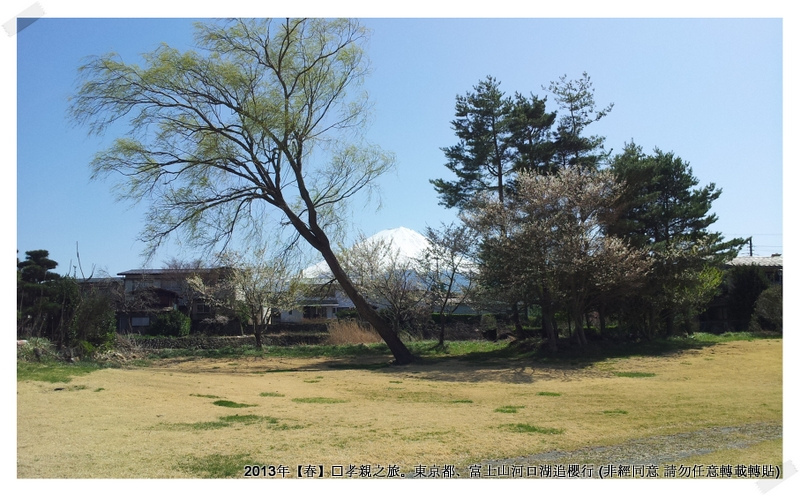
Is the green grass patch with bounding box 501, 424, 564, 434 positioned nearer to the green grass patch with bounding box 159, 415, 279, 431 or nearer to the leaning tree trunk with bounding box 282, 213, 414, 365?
the green grass patch with bounding box 159, 415, 279, 431

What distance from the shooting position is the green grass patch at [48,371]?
34.3ft

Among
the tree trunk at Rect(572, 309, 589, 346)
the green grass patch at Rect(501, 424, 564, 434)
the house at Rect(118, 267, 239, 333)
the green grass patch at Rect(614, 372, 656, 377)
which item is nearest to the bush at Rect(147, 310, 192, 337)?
the house at Rect(118, 267, 239, 333)

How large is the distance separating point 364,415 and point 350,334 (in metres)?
18.5

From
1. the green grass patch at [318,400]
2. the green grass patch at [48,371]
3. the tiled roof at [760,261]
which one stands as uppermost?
the tiled roof at [760,261]

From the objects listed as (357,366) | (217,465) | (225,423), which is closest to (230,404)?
(225,423)

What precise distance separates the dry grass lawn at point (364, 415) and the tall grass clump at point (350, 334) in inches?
452

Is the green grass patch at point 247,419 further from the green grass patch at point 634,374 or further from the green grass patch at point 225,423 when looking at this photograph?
the green grass patch at point 634,374

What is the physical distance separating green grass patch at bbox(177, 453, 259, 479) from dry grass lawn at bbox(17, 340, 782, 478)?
1.1 inches

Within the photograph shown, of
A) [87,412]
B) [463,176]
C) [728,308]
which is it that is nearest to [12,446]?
[87,412]

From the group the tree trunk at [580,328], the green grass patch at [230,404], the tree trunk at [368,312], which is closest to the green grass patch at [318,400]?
the green grass patch at [230,404]

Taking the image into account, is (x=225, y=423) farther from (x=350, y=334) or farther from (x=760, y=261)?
(x=760, y=261)

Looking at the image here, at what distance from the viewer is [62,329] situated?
590 inches

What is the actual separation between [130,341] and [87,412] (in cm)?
1395

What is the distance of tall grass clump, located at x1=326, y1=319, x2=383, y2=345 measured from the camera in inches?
1067
